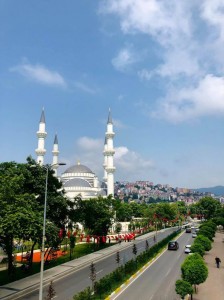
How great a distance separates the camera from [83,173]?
11881 centimetres

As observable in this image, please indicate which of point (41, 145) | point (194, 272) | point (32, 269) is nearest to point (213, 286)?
point (194, 272)

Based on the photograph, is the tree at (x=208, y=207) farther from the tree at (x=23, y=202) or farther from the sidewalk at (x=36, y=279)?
the tree at (x=23, y=202)

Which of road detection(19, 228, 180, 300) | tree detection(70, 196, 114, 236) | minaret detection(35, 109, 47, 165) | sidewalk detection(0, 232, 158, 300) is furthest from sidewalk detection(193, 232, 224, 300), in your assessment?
minaret detection(35, 109, 47, 165)

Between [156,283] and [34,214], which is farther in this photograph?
[156,283]

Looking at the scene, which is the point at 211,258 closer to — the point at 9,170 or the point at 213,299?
the point at 213,299

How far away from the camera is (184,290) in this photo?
20.6 metres

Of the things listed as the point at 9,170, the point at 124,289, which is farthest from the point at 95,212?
the point at 124,289

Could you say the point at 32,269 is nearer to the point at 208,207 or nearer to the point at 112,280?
the point at 112,280

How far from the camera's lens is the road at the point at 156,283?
24.0 m

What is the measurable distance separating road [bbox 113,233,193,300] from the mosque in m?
27.2

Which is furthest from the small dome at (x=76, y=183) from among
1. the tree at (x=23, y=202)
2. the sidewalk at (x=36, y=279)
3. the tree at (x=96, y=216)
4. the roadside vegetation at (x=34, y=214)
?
the tree at (x=23, y=202)

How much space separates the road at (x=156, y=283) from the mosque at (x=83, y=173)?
27242 mm

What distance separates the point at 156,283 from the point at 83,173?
91.4 metres

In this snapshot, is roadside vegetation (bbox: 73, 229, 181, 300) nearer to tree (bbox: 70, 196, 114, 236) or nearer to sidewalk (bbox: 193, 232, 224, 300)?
sidewalk (bbox: 193, 232, 224, 300)
